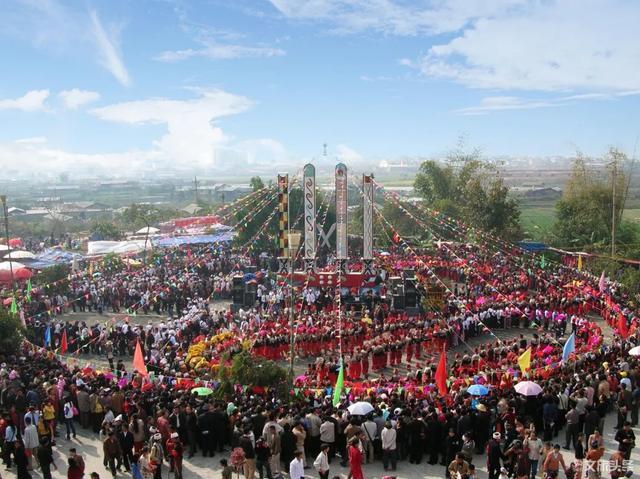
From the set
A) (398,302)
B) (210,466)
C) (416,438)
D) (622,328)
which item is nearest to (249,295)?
(398,302)

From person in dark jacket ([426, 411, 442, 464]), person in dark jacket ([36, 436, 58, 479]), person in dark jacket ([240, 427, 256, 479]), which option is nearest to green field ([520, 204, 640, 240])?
person in dark jacket ([426, 411, 442, 464])

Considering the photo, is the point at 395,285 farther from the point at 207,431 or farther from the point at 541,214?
the point at 541,214

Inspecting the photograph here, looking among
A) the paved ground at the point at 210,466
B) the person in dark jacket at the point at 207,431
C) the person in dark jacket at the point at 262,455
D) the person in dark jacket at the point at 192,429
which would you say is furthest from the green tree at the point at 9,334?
the person in dark jacket at the point at 262,455

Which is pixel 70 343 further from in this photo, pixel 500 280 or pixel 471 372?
pixel 500 280

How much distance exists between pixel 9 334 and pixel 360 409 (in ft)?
37.1

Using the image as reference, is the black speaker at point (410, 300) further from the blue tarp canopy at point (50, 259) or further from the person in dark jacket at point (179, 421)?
the blue tarp canopy at point (50, 259)

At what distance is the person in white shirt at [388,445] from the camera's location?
39.0 ft

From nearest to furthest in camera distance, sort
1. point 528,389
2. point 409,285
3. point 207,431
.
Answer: point 207,431 → point 528,389 → point 409,285

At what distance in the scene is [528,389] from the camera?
13.1m

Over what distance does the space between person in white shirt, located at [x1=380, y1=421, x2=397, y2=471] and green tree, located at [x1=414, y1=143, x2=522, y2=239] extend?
29.1 metres

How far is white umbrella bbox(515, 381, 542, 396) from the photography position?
13094 mm

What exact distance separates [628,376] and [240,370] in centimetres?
908

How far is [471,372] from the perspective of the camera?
16.6 meters

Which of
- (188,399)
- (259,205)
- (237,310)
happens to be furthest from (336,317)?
(259,205)
